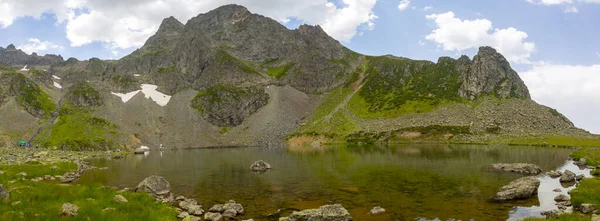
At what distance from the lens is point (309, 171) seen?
59.5m

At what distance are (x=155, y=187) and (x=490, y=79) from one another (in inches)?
7436

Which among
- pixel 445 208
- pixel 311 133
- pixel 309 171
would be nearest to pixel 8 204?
pixel 445 208

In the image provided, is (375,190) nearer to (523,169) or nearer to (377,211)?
(377,211)

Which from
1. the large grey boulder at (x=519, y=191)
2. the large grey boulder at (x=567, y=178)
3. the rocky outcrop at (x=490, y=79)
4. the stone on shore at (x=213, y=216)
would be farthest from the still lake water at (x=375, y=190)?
the rocky outcrop at (x=490, y=79)

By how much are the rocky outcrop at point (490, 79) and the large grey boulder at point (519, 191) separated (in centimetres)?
15571

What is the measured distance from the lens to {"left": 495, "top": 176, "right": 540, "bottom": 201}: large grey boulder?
109ft

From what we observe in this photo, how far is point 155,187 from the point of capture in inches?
1601

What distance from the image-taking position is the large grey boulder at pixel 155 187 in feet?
130

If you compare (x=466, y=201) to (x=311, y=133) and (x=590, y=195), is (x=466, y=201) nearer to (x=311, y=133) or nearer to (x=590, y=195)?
(x=590, y=195)

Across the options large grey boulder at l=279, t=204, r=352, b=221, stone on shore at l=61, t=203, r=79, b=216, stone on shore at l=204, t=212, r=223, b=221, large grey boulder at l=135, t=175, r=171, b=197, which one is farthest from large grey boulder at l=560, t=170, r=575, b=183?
stone on shore at l=61, t=203, r=79, b=216

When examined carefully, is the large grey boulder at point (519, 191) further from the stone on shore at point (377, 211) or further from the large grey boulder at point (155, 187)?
the large grey boulder at point (155, 187)

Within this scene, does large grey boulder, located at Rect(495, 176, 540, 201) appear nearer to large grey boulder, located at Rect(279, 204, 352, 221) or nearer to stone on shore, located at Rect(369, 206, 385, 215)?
stone on shore, located at Rect(369, 206, 385, 215)

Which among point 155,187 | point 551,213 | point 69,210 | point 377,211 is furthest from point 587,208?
point 155,187

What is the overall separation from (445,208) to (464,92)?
170 meters
